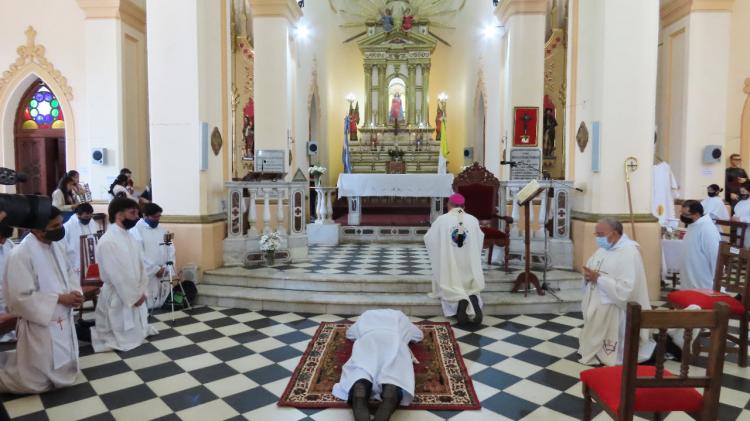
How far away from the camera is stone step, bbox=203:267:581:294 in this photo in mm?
6316

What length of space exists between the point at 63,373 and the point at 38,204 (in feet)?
4.84

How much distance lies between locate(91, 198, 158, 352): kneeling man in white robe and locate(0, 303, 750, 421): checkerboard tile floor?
0.17 metres

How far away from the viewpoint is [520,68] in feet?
31.2

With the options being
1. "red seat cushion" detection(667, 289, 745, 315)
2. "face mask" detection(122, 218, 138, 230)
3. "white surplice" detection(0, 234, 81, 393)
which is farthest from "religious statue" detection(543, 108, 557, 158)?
"white surplice" detection(0, 234, 81, 393)

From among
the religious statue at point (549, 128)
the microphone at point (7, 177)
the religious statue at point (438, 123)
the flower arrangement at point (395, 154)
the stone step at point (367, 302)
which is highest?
the religious statue at point (438, 123)

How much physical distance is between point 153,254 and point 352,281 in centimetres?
255

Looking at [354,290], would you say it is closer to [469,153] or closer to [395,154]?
[395,154]

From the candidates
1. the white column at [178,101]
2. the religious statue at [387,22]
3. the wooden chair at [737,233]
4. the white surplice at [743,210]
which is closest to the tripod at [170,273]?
the white column at [178,101]

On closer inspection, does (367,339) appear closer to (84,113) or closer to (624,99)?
(624,99)

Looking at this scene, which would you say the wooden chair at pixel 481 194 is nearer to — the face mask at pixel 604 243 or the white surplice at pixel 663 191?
the white surplice at pixel 663 191

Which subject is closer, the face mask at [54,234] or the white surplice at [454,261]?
the face mask at [54,234]

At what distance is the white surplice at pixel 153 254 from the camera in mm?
5816

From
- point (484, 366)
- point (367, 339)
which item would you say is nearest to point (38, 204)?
point (367, 339)

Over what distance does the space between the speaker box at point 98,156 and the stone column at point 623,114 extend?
31.3ft
